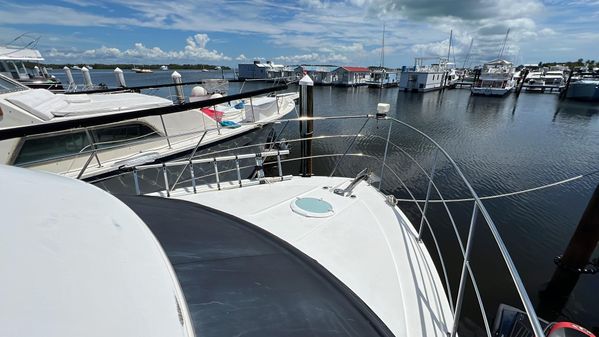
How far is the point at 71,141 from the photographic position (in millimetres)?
5301

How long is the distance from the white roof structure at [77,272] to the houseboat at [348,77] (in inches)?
2202

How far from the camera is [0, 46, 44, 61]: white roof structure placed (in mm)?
18062

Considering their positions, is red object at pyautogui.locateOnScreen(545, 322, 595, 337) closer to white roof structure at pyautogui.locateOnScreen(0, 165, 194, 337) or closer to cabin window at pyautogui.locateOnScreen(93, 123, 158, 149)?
white roof structure at pyautogui.locateOnScreen(0, 165, 194, 337)

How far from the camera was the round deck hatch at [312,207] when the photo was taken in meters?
3.08

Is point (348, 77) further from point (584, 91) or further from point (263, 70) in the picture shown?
point (584, 91)

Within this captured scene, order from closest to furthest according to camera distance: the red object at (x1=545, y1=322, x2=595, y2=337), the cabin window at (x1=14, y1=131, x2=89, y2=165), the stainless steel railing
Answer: the stainless steel railing
the red object at (x1=545, y1=322, x2=595, y2=337)
the cabin window at (x1=14, y1=131, x2=89, y2=165)

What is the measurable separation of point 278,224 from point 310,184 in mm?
1269

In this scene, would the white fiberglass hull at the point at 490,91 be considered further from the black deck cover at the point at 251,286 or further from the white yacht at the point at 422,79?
the black deck cover at the point at 251,286

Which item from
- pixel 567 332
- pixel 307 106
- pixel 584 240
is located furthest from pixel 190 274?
pixel 584 240

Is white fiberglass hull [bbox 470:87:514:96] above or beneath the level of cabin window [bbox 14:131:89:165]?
beneath

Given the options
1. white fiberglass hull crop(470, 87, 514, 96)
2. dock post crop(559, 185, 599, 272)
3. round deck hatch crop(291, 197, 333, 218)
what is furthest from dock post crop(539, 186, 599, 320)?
white fiberglass hull crop(470, 87, 514, 96)

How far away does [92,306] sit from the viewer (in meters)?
0.73

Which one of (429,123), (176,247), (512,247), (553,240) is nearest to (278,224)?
(176,247)

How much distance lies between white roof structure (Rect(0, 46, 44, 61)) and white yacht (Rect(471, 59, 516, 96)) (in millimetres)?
50276
